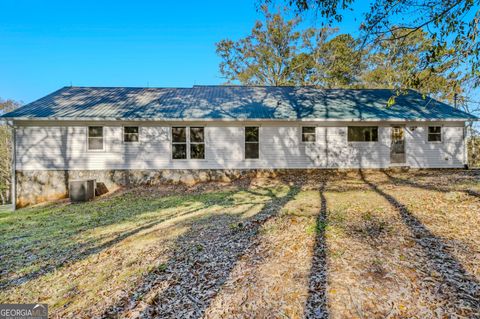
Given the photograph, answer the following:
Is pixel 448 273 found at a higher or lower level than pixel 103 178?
lower

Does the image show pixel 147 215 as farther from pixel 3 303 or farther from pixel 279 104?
pixel 279 104

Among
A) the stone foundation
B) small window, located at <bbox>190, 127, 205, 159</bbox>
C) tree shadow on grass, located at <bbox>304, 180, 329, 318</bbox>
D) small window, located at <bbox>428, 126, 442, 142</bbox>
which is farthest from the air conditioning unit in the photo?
small window, located at <bbox>428, 126, 442, 142</bbox>

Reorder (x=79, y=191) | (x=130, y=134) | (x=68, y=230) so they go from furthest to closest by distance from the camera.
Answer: (x=130, y=134), (x=79, y=191), (x=68, y=230)

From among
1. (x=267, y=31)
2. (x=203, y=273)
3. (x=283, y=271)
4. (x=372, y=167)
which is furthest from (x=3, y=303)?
(x=267, y=31)

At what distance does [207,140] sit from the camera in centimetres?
1282

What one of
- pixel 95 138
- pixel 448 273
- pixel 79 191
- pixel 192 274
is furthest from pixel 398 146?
pixel 79 191

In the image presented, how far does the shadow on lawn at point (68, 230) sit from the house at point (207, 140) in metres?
2.47

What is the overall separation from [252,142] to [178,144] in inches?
136

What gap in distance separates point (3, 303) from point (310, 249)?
4320mm

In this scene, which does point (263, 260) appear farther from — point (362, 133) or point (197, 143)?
point (362, 133)

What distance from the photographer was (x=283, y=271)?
356cm

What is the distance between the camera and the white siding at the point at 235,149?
12148mm

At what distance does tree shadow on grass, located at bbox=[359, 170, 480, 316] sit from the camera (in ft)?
9.23

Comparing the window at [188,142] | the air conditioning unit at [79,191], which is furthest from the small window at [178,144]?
the air conditioning unit at [79,191]
